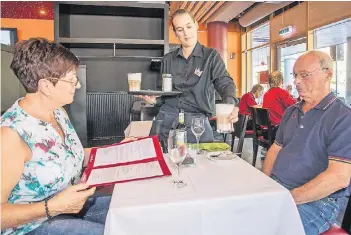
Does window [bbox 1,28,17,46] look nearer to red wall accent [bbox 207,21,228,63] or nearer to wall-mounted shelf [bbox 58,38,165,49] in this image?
wall-mounted shelf [bbox 58,38,165,49]

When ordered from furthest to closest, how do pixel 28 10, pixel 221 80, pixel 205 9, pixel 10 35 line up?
pixel 205 9 < pixel 10 35 < pixel 28 10 < pixel 221 80

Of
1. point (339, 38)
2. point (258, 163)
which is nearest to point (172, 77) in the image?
point (258, 163)

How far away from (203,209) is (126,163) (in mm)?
471

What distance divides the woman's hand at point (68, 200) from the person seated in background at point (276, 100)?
12.4 ft

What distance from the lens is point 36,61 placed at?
1216 millimetres

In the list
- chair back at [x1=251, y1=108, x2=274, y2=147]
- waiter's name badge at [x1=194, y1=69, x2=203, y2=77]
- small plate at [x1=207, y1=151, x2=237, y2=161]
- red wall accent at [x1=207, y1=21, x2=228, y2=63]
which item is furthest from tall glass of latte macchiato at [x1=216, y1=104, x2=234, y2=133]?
red wall accent at [x1=207, y1=21, x2=228, y2=63]

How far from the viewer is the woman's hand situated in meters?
1.08

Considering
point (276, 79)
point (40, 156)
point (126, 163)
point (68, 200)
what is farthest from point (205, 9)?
point (68, 200)

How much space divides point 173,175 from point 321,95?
0.98 meters

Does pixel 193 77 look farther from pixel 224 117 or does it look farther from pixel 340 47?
pixel 340 47

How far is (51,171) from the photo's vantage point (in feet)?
3.86

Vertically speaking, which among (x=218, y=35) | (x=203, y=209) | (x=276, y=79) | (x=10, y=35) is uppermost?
(x=218, y=35)

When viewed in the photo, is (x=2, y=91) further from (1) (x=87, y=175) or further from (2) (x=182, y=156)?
(2) (x=182, y=156)

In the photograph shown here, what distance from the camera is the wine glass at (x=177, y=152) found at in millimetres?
1194
